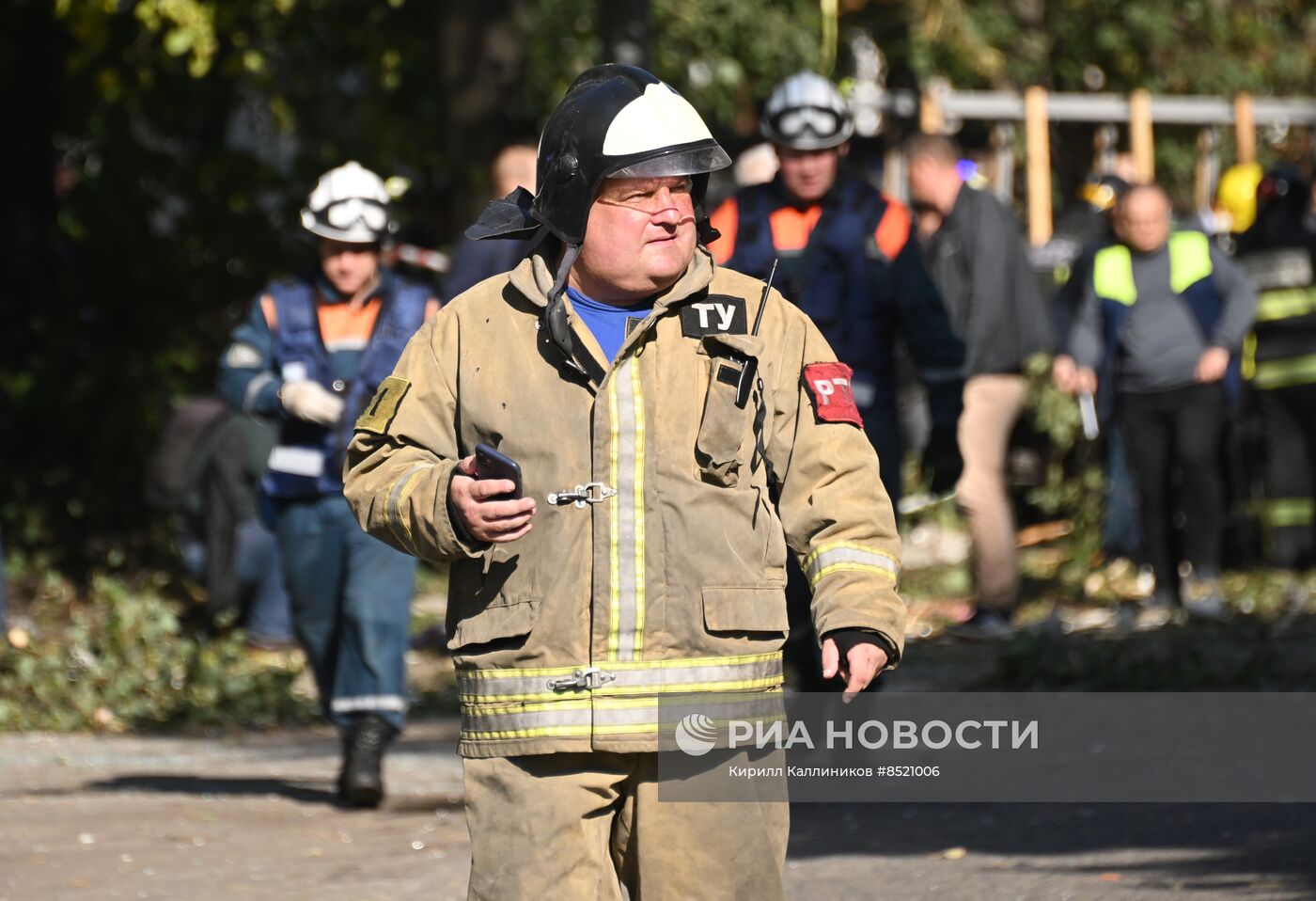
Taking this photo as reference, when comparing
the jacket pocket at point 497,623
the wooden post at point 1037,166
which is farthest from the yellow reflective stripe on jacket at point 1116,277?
the jacket pocket at point 497,623

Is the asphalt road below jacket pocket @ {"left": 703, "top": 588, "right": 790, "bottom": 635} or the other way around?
below

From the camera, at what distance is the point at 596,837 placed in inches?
151

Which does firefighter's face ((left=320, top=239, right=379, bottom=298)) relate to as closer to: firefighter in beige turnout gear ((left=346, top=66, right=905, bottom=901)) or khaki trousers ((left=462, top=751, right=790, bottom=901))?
firefighter in beige turnout gear ((left=346, top=66, right=905, bottom=901))

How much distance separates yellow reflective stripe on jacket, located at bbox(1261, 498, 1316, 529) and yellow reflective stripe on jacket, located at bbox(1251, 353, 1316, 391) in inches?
23.4

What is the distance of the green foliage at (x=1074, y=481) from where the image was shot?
39.6 ft

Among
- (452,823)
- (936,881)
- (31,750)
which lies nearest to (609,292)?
(936,881)

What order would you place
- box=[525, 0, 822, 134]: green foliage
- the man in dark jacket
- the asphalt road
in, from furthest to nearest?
1. box=[525, 0, 822, 134]: green foliage
2. the man in dark jacket
3. the asphalt road

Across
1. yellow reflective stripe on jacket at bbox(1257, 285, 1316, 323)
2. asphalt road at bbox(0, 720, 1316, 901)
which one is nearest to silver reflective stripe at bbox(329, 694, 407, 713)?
asphalt road at bbox(0, 720, 1316, 901)

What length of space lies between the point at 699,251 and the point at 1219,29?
16529 millimetres

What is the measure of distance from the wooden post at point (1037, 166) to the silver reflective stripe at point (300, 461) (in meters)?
7.34

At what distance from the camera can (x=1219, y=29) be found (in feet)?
64.0

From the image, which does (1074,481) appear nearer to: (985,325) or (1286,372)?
(1286,372)

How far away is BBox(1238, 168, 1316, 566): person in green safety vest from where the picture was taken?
11234mm

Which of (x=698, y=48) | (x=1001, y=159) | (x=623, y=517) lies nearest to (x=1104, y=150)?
(x=1001, y=159)
